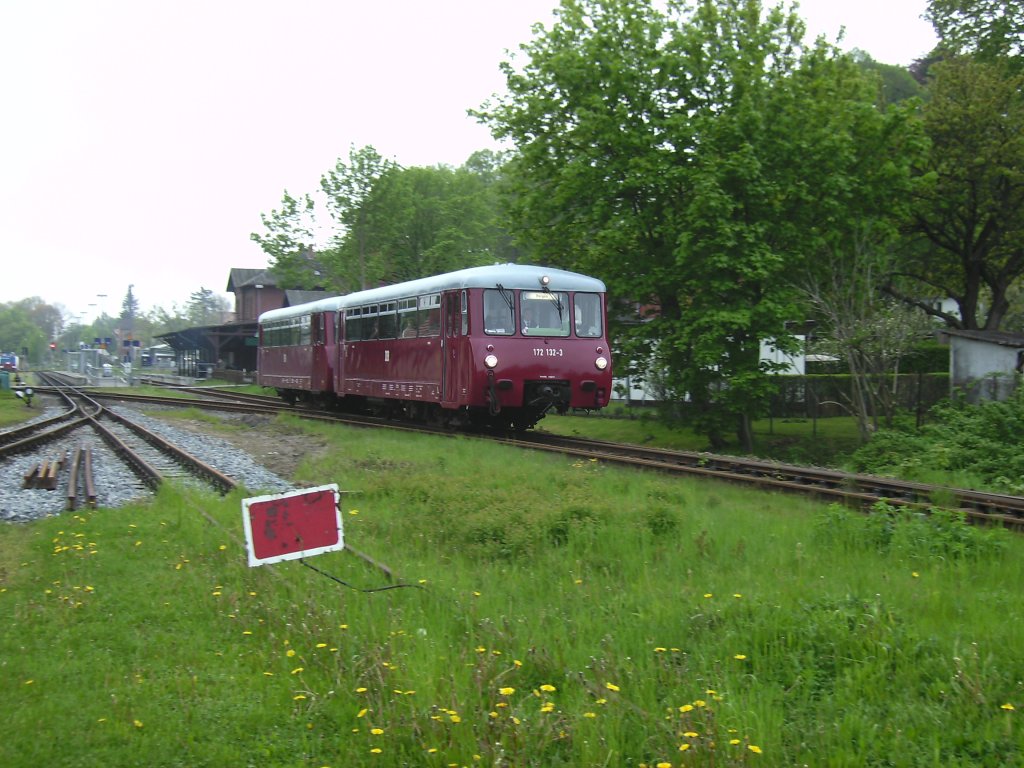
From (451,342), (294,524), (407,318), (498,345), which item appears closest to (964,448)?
(498,345)

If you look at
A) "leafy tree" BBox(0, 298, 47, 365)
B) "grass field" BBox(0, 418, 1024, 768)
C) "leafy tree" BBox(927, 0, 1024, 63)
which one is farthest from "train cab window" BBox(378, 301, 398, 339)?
"leafy tree" BBox(0, 298, 47, 365)

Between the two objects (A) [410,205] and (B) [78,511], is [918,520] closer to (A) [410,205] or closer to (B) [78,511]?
(B) [78,511]

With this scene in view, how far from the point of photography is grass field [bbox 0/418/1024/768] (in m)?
4.58

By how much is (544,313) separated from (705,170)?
476 cm

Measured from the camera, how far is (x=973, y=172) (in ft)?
92.9

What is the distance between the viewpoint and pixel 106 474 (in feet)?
48.9

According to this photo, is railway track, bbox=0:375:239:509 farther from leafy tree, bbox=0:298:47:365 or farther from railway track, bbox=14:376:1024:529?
leafy tree, bbox=0:298:47:365

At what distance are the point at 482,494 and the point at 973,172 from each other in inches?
A: 925

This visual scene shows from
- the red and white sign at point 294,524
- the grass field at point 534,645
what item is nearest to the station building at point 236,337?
the grass field at point 534,645

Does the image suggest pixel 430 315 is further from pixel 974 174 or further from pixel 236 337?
pixel 236 337

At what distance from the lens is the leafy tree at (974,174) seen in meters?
27.8

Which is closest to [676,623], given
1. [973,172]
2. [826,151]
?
[826,151]

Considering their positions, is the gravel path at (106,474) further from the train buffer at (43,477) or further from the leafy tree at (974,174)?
the leafy tree at (974,174)

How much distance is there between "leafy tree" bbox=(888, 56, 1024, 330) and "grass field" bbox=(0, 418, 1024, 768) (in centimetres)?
2067
